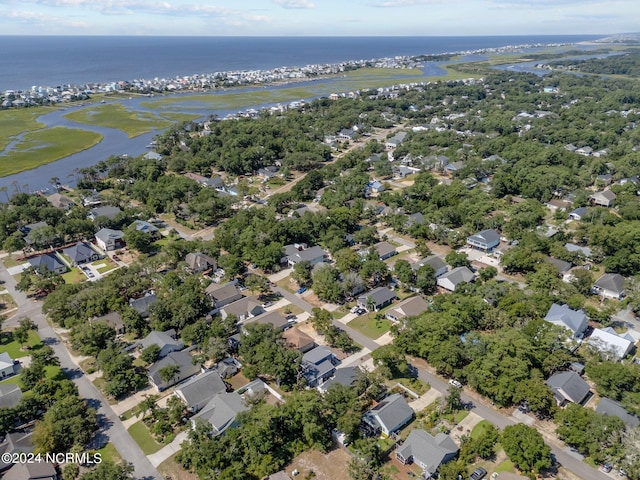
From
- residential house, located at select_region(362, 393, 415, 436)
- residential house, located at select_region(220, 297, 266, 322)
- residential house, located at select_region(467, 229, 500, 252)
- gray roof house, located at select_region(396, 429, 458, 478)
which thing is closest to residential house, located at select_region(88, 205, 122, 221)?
residential house, located at select_region(220, 297, 266, 322)

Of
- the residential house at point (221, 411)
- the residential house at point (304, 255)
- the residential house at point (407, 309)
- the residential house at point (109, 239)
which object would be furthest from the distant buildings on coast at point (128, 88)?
the residential house at point (407, 309)

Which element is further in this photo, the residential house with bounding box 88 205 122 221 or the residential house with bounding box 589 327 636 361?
the residential house with bounding box 88 205 122 221

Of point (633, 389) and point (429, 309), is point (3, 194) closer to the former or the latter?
point (429, 309)

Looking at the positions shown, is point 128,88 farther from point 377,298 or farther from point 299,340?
point 299,340

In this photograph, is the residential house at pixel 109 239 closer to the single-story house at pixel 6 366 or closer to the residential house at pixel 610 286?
the single-story house at pixel 6 366

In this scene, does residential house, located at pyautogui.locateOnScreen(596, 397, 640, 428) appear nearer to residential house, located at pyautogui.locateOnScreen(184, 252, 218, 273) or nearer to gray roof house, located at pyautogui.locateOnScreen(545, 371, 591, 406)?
gray roof house, located at pyautogui.locateOnScreen(545, 371, 591, 406)
